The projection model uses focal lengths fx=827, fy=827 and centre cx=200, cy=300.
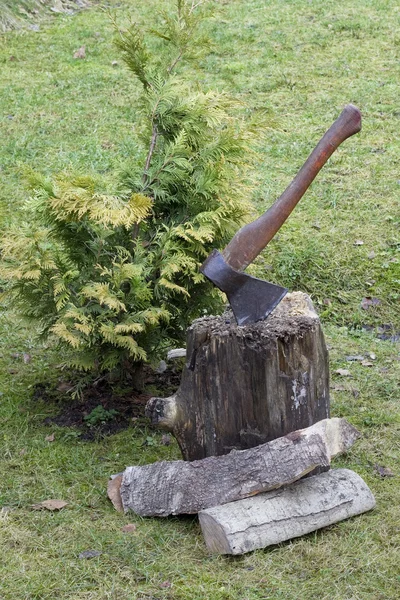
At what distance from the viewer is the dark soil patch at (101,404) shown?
18.5 ft

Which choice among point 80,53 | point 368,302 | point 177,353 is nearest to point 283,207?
point 177,353

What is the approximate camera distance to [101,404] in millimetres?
5848

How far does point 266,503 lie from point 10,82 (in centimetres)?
909

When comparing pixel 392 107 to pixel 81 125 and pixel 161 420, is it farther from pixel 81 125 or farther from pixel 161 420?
pixel 161 420

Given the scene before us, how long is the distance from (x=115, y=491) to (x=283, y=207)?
188 cm

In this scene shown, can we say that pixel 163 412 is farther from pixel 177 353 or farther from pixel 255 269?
pixel 255 269

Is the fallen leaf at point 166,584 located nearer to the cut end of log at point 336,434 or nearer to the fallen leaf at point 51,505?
the fallen leaf at point 51,505

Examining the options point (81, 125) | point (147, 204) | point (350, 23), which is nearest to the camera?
point (147, 204)

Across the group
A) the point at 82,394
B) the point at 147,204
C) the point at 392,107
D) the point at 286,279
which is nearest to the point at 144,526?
the point at 82,394

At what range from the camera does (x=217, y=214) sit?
17.9ft

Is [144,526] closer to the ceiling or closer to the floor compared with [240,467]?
closer to the floor

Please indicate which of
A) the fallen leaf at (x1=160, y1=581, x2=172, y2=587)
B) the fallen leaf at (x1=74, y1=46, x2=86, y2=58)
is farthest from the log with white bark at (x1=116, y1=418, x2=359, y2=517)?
the fallen leaf at (x1=74, y1=46, x2=86, y2=58)

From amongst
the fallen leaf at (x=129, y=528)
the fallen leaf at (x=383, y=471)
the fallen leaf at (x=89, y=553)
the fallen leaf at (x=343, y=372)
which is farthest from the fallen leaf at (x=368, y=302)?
the fallen leaf at (x=89, y=553)

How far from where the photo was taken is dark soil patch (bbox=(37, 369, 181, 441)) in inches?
222
